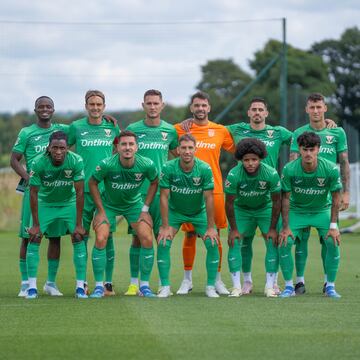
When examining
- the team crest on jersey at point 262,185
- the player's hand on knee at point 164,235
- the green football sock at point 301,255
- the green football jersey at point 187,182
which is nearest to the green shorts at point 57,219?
the player's hand on knee at point 164,235

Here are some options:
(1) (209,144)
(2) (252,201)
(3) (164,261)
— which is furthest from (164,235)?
(1) (209,144)

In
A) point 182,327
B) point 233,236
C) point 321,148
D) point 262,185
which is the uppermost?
point 321,148

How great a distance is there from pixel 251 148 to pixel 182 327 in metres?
2.97

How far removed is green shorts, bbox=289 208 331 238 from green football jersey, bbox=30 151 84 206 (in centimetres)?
239

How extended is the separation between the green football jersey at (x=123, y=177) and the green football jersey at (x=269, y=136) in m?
1.35

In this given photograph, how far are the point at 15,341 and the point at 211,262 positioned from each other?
369 cm

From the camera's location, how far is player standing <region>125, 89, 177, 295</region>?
12.4m

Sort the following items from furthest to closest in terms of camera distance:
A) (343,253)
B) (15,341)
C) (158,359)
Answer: (343,253) < (15,341) < (158,359)

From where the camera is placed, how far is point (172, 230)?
12.1 metres

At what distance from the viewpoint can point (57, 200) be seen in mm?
12156

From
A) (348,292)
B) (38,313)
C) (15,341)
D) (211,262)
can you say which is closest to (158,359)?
(15,341)

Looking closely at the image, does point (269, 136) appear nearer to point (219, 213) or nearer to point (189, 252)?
point (219, 213)

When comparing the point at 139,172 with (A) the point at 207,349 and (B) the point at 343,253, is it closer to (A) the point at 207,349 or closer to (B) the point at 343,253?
(A) the point at 207,349

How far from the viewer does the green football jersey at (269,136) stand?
1268 cm
